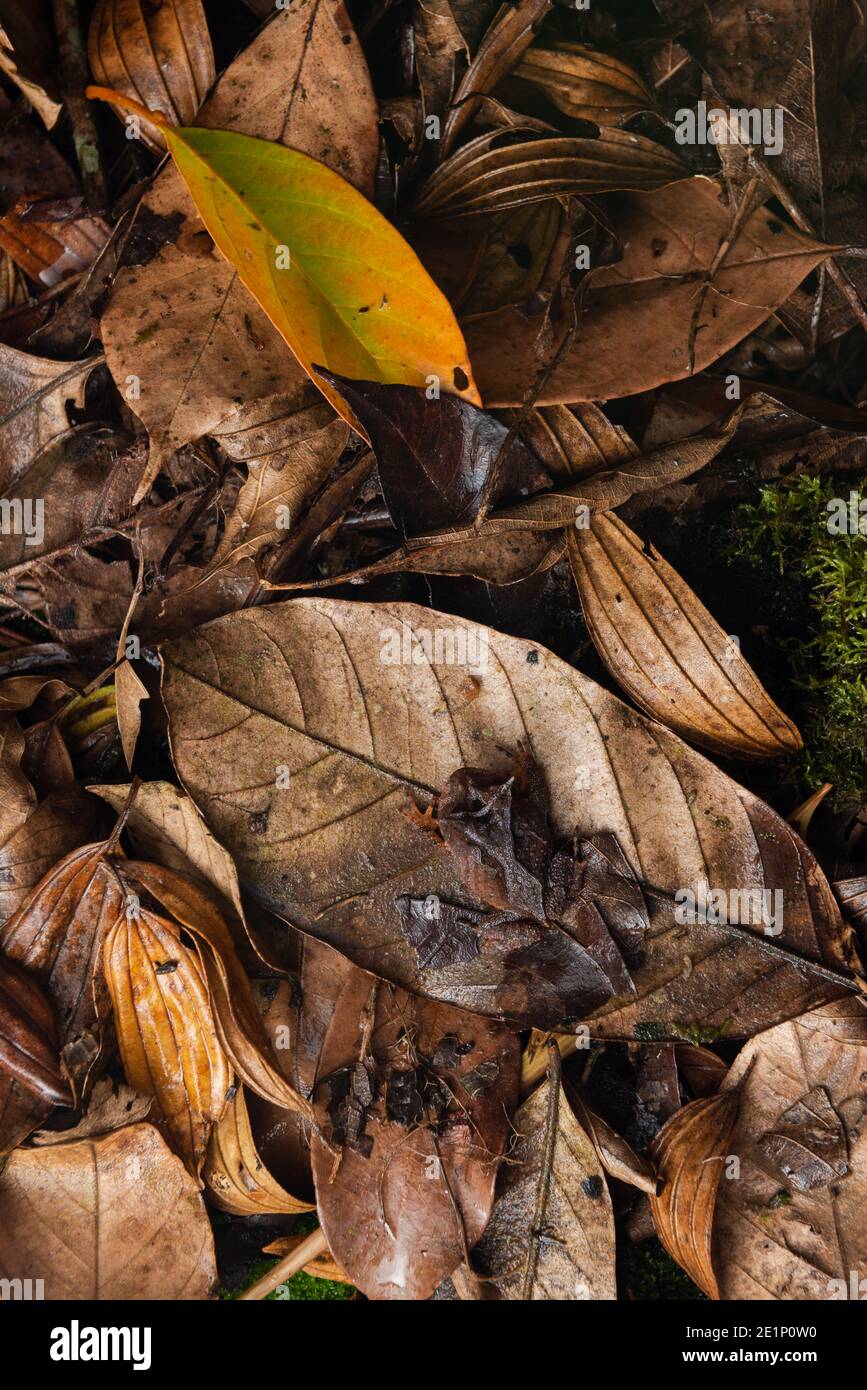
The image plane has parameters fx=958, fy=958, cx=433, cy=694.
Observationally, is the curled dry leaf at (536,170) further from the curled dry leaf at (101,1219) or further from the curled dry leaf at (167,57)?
the curled dry leaf at (101,1219)

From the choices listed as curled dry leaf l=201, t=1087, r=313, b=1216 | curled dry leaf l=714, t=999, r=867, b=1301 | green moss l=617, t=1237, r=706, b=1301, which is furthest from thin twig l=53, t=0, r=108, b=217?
green moss l=617, t=1237, r=706, b=1301

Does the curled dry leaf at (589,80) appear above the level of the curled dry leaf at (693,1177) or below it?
above

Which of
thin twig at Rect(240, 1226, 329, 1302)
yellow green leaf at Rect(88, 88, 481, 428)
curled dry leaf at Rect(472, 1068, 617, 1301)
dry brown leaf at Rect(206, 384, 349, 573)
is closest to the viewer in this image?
yellow green leaf at Rect(88, 88, 481, 428)

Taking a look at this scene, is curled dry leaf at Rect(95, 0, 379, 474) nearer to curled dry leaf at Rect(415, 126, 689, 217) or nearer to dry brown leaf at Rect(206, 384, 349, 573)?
dry brown leaf at Rect(206, 384, 349, 573)

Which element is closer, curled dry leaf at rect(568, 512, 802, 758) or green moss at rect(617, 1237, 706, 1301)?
curled dry leaf at rect(568, 512, 802, 758)

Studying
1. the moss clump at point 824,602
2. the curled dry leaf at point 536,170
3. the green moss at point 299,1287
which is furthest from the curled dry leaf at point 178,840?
the curled dry leaf at point 536,170

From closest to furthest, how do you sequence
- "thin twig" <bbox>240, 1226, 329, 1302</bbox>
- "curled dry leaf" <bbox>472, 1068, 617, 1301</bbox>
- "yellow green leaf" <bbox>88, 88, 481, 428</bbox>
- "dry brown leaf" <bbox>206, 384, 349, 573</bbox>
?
"yellow green leaf" <bbox>88, 88, 481, 428</bbox> → "dry brown leaf" <bbox>206, 384, 349, 573</bbox> → "curled dry leaf" <bbox>472, 1068, 617, 1301</bbox> → "thin twig" <bbox>240, 1226, 329, 1302</bbox>
